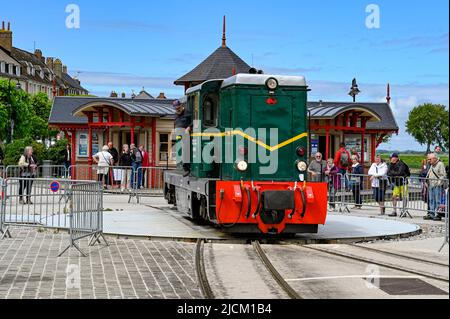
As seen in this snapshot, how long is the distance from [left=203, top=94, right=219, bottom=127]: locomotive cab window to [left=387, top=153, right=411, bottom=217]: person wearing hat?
8.21 meters

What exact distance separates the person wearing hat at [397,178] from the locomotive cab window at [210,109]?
Answer: 26.9ft

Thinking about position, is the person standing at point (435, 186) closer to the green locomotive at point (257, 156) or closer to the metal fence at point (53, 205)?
the green locomotive at point (257, 156)

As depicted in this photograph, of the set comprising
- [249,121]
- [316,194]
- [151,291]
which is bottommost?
[151,291]

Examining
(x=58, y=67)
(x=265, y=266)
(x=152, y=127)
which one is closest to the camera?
(x=265, y=266)

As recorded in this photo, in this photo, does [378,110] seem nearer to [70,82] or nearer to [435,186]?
→ [435,186]

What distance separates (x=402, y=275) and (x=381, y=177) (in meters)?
12.4

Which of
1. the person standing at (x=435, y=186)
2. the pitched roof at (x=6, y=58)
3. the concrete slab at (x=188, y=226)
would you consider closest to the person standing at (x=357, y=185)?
the concrete slab at (x=188, y=226)

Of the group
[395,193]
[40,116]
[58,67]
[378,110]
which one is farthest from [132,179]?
[58,67]

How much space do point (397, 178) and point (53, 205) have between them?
401 inches

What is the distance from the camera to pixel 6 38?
11062 cm

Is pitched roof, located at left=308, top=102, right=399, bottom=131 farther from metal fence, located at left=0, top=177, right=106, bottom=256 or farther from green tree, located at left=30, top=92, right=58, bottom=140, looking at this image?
green tree, located at left=30, top=92, right=58, bottom=140
